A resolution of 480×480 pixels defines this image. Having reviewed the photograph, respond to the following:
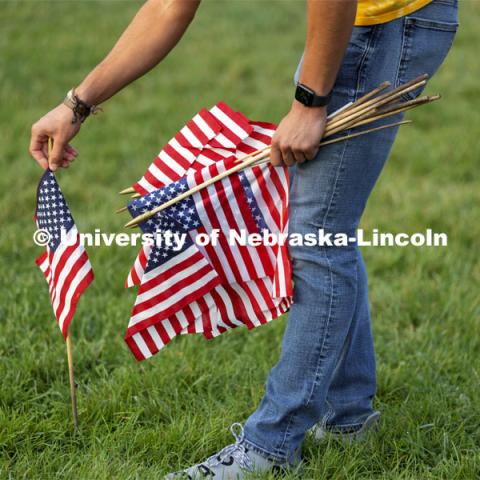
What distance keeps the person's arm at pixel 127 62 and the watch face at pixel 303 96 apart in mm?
508

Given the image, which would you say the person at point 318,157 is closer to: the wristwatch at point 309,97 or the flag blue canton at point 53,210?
the wristwatch at point 309,97

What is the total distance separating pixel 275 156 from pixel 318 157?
0.12 meters

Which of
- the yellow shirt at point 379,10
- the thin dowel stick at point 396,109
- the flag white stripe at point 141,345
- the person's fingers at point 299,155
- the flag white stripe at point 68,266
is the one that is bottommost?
the flag white stripe at point 141,345

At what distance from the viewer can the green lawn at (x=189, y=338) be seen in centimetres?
261

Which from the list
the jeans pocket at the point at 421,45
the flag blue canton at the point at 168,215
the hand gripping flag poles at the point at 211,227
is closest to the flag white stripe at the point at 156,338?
the hand gripping flag poles at the point at 211,227

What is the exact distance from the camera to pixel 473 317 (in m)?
3.50

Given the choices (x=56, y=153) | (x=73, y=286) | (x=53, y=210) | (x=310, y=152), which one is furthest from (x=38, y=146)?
(x=310, y=152)

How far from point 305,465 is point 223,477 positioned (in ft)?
0.93

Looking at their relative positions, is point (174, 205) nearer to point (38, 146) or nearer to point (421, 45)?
point (38, 146)

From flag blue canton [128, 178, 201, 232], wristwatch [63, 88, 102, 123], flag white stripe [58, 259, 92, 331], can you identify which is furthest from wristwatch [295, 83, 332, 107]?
flag white stripe [58, 259, 92, 331]

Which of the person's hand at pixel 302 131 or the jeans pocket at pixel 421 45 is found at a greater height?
the jeans pocket at pixel 421 45

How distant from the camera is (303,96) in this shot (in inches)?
84.3

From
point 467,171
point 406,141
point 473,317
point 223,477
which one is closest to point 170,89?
point 406,141

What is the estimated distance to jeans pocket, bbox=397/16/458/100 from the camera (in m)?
2.19
